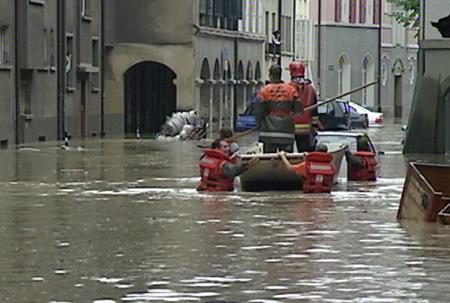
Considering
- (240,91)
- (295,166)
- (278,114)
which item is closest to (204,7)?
(240,91)

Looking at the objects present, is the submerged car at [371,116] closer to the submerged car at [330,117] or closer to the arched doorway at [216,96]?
the submerged car at [330,117]

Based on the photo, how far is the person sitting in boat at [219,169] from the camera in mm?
23344

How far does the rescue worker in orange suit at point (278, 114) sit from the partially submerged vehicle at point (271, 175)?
369 millimetres

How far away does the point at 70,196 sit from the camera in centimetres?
2359

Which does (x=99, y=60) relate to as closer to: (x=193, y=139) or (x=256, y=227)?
(x=193, y=139)

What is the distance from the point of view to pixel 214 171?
23.7 m

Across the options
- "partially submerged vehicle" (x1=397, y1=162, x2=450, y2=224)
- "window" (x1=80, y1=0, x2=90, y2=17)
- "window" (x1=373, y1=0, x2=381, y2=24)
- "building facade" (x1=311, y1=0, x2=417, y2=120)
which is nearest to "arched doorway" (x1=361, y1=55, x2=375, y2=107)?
"building facade" (x1=311, y1=0, x2=417, y2=120)

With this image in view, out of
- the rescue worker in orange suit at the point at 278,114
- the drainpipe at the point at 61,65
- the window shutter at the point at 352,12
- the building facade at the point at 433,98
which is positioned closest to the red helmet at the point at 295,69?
the rescue worker in orange suit at the point at 278,114

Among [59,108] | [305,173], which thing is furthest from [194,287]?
[59,108]

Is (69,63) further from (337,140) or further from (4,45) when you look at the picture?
(337,140)

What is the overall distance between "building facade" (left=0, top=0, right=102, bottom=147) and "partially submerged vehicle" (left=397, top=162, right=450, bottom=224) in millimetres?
29756

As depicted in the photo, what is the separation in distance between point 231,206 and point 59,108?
1344 inches

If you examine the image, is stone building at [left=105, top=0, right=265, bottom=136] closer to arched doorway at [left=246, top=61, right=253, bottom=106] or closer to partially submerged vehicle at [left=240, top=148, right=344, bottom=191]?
arched doorway at [left=246, top=61, right=253, bottom=106]

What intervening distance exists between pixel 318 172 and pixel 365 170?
4082 mm
